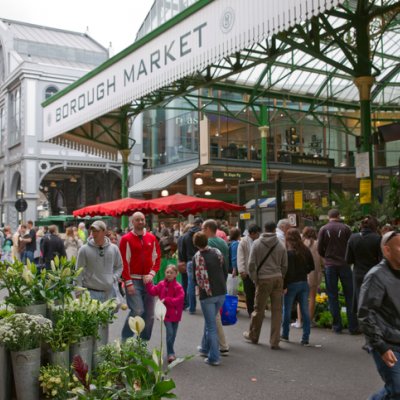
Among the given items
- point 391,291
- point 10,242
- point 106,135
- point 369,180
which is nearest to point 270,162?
point 106,135

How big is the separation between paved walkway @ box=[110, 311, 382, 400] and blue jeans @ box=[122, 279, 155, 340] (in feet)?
2.02

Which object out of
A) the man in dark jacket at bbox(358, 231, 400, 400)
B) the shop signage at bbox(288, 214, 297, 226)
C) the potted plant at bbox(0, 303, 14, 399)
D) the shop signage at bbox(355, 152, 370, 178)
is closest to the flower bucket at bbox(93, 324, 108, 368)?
the potted plant at bbox(0, 303, 14, 399)

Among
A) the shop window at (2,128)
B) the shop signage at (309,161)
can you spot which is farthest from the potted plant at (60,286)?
the shop window at (2,128)

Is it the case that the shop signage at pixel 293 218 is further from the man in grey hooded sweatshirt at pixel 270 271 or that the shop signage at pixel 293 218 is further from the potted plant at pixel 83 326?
the potted plant at pixel 83 326

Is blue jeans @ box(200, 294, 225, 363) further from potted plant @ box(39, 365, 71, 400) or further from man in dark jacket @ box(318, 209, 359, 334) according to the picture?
potted plant @ box(39, 365, 71, 400)

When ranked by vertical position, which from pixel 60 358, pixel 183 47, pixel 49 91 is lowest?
pixel 60 358

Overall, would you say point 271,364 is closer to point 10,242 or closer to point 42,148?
point 10,242

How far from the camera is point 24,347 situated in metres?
3.68

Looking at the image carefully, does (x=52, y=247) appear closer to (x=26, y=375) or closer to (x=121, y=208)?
(x=121, y=208)

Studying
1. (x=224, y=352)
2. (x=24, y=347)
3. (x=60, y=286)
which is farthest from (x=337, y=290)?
(x=24, y=347)

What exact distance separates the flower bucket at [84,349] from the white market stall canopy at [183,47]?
18.5ft

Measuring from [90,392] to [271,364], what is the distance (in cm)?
429

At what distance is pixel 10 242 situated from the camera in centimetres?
2089

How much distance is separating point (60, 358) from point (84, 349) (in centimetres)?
21
